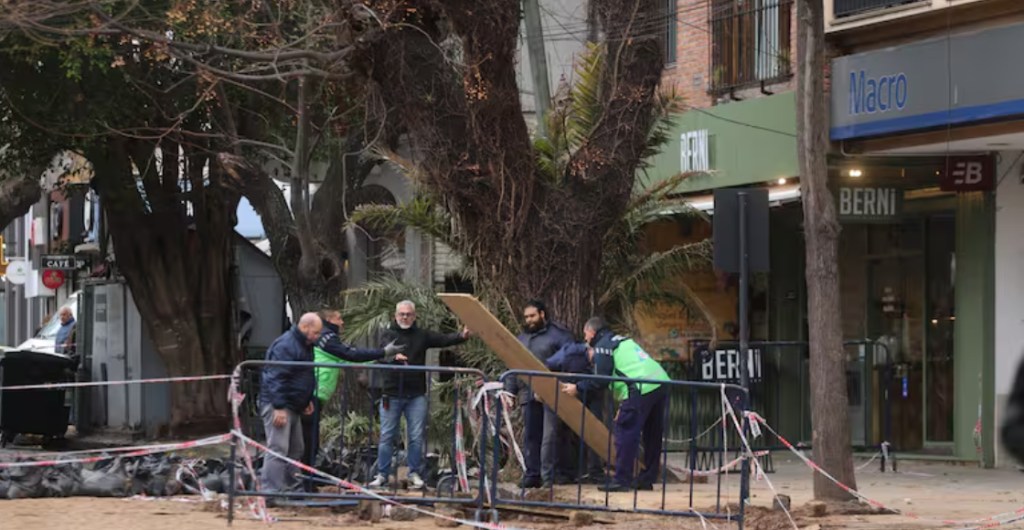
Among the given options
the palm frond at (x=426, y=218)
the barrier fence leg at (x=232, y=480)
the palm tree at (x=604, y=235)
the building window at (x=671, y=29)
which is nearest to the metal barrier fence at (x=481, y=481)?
the barrier fence leg at (x=232, y=480)

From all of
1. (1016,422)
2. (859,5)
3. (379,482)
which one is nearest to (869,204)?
(859,5)

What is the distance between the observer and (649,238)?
21.6m

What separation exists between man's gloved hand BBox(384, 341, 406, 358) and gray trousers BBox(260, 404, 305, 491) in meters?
1.19

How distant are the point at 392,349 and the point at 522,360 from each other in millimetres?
1441

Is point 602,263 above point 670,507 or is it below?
above

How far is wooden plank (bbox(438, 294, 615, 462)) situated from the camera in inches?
508

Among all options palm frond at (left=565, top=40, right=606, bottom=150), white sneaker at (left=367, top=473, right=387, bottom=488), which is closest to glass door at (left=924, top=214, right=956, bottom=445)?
palm frond at (left=565, top=40, right=606, bottom=150)

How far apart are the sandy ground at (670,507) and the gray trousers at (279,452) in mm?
239

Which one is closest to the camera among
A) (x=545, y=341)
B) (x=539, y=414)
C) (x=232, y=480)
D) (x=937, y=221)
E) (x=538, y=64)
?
(x=232, y=480)

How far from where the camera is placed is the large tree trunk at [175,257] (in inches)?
925

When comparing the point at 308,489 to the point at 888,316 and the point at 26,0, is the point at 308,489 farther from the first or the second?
the point at 888,316

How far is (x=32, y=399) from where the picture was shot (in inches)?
845

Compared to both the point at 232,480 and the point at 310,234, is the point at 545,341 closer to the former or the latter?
the point at 232,480

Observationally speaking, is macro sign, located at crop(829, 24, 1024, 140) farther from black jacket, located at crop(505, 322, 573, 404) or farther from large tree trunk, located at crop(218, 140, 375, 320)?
large tree trunk, located at crop(218, 140, 375, 320)
